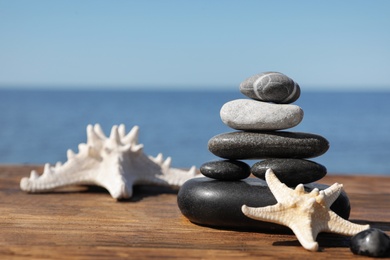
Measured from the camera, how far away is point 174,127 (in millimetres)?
29922

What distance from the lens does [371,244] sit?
3234 millimetres

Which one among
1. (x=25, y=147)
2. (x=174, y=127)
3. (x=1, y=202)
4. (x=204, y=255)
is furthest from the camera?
(x=174, y=127)

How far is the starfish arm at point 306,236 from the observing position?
10.9 feet

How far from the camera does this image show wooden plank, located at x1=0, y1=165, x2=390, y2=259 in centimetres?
326

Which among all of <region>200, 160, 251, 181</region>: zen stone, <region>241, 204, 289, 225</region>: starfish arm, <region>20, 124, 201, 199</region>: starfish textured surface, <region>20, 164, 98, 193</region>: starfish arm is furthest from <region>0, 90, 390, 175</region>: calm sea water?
<region>241, 204, 289, 225</region>: starfish arm

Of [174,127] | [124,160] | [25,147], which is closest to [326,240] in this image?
[124,160]

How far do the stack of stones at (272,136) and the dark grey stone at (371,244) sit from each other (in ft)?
1.97

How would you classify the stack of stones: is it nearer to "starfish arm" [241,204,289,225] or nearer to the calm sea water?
"starfish arm" [241,204,289,225]

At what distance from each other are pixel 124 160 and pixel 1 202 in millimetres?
991

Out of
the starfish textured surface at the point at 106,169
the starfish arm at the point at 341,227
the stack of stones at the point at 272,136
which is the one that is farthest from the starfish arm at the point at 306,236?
the starfish textured surface at the point at 106,169

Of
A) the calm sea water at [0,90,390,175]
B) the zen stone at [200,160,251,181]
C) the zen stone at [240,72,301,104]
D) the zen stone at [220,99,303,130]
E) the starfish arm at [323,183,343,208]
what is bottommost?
the calm sea water at [0,90,390,175]

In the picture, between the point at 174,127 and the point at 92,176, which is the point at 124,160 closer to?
the point at 92,176

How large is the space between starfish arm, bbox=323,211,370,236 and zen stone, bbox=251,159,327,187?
14.7 inches

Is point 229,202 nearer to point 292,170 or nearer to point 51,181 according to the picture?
point 292,170
